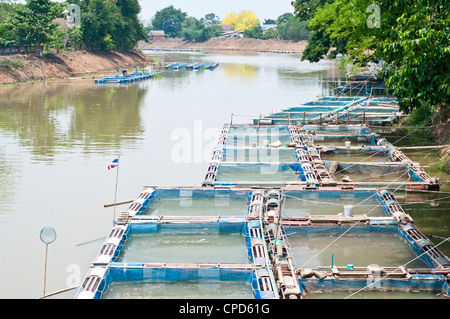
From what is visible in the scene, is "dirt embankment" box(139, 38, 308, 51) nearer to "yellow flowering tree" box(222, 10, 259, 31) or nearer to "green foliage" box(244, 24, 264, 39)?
"green foliage" box(244, 24, 264, 39)

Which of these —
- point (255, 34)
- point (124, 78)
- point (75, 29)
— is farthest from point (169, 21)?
point (124, 78)

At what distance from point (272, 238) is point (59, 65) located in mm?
44902

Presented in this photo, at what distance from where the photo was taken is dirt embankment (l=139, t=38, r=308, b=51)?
12700 centimetres

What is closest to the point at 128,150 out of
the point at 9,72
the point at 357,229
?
the point at 357,229

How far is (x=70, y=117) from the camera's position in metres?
30.9

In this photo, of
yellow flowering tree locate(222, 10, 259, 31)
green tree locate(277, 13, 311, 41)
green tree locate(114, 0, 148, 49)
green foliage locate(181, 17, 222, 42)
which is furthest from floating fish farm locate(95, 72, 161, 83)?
yellow flowering tree locate(222, 10, 259, 31)

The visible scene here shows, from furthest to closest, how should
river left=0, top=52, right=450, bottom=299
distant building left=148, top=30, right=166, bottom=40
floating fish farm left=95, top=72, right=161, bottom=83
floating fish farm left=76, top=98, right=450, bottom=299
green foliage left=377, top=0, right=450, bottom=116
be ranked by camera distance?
distant building left=148, top=30, right=166, bottom=40 < floating fish farm left=95, top=72, right=161, bottom=83 < river left=0, top=52, right=450, bottom=299 < green foliage left=377, top=0, right=450, bottom=116 < floating fish farm left=76, top=98, right=450, bottom=299

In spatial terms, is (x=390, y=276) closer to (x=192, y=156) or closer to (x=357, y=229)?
(x=357, y=229)

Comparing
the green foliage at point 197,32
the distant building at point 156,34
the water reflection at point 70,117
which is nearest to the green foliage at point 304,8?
the water reflection at point 70,117

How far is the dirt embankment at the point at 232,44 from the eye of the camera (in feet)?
417

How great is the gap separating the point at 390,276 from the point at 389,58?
562cm

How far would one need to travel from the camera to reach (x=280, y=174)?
59.9 ft

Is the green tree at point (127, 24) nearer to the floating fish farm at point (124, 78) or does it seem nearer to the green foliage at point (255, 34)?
the floating fish farm at point (124, 78)

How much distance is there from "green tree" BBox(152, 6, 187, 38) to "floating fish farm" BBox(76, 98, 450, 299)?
135 m
